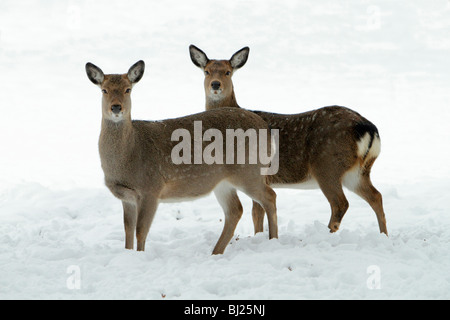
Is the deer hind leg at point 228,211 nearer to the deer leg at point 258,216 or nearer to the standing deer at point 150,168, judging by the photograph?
the standing deer at point 150,168

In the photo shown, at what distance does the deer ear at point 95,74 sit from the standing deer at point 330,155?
2810 mm

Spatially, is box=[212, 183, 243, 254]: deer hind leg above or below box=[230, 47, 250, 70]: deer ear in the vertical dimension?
below

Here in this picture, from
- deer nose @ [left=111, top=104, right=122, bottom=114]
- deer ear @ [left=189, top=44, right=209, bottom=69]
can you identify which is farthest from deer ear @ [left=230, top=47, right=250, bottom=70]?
deer nose @ [left=111, top=104, right=122, bottom=114]

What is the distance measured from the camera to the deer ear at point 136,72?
729cm

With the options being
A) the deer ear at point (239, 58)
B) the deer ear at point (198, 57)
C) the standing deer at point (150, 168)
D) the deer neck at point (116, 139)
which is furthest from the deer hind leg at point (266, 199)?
the deer ear at point (198, 57)

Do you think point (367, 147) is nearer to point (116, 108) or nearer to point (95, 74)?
point (116, 108)

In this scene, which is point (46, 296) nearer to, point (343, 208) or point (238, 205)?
point (238, 205)

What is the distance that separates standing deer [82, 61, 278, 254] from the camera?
22.7ft

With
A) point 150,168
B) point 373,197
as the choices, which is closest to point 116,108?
point 150,168

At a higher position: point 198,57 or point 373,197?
point 198,57

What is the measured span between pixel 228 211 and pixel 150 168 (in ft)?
4.18

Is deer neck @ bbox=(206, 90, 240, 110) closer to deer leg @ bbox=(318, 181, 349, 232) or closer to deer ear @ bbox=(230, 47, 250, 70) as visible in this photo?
deer ear @ bbox=(230, 47, 250, 70)

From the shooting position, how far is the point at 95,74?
23.9 ft

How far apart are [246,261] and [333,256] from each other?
100cm
